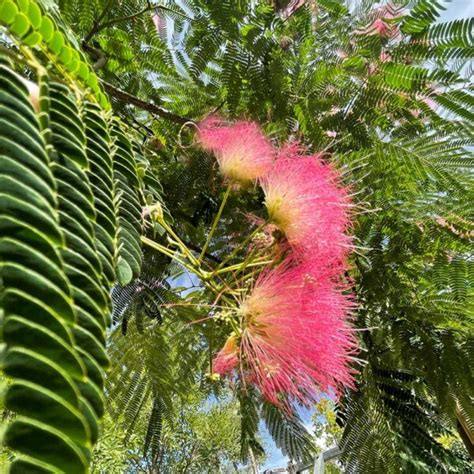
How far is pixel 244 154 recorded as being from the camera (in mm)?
1590

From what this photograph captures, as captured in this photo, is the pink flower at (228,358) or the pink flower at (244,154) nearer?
the pink flower at (228,358)

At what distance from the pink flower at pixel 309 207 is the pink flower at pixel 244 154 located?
0.23 ft

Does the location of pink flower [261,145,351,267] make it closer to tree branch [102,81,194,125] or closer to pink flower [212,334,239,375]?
pink flower [212,334,239,375]

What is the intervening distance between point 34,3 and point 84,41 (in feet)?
3.60

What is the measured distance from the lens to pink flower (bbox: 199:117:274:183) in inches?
62.5

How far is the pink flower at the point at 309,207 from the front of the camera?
1.35m

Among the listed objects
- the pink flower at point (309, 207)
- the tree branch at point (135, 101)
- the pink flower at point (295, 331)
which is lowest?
the pink flower at point (295, 331)

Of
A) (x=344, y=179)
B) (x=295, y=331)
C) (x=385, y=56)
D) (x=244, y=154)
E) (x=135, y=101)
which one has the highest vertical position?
(x=135, y=101)

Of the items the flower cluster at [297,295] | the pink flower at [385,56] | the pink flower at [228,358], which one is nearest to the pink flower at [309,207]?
the flower cluster at [297,295]

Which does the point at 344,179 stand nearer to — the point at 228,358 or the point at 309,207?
the point at 309,207

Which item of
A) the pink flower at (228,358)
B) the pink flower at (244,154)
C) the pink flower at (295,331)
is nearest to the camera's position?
the pink flower at (295,331)

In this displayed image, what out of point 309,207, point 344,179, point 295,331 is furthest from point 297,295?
point 344,179

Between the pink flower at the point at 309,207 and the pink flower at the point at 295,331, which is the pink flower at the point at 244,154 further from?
the pink flower at the point at 295,331

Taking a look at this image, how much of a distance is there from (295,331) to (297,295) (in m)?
0.08
